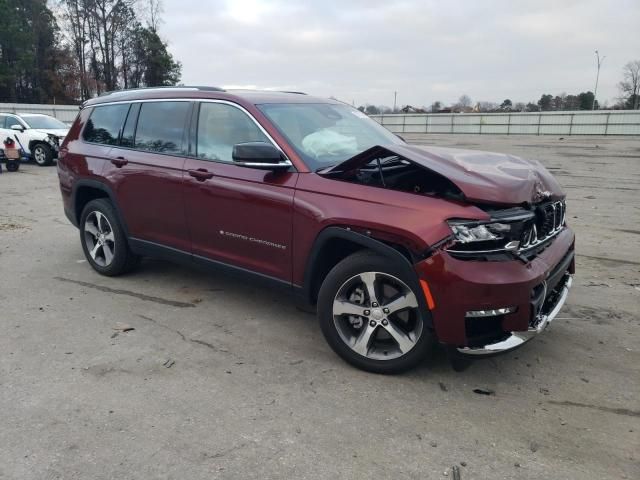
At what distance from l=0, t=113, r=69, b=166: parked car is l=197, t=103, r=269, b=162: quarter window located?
13746mm

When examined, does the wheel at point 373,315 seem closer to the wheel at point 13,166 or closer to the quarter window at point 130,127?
the quarter window at point 130,127

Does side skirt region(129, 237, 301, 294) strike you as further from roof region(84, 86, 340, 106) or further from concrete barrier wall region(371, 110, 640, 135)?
concrete barrier wall region(371, 110, 640, 135)

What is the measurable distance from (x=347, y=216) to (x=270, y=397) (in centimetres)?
123

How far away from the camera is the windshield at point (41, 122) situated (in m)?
16.6

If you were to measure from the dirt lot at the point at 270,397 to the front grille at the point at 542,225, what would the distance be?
2.89 feet

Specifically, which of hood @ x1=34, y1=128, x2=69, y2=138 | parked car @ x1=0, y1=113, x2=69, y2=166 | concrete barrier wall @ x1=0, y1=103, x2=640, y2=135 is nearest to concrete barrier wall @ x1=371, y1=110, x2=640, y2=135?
concrete barrier wall @ x1=0, y1=103, x2=640, y2=135

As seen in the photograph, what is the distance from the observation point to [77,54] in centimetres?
5853

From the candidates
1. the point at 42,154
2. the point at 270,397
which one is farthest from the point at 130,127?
the point at 42,154

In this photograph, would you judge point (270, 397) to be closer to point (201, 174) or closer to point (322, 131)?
point (201, 174)

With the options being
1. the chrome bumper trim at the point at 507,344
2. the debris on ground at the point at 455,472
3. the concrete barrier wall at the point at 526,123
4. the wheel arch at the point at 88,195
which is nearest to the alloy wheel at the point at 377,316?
the chrome bumper trim at the point at 507,344

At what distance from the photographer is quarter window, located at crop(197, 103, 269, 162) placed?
162 inches

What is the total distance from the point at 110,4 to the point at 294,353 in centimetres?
6424

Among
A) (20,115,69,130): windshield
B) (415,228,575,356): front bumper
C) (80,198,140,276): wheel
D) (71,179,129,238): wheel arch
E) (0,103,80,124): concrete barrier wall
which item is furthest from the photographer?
(0,103,80,124): concrete barrier wall

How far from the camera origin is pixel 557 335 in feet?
13.3
